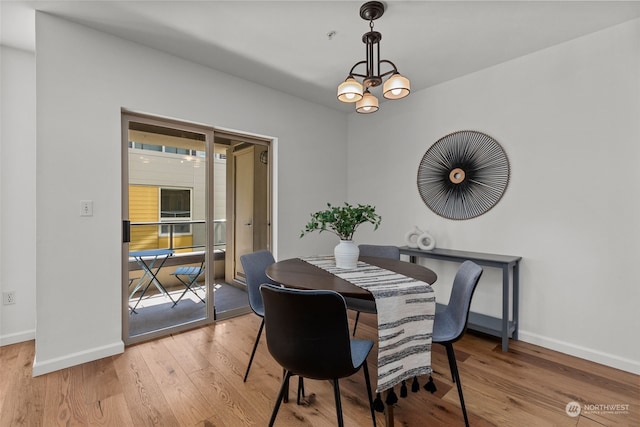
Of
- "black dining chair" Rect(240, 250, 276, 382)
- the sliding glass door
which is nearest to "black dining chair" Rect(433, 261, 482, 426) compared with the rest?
"black dining chair" Rect(240, 250, 276, 382)

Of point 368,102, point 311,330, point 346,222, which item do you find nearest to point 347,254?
point 346,222

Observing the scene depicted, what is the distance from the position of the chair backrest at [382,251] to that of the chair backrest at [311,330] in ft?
4.83

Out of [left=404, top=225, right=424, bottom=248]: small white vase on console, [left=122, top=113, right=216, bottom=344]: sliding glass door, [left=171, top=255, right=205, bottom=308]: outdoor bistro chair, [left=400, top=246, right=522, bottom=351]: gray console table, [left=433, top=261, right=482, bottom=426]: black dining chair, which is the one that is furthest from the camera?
[left=404, top=225, right=424, bottom=248]: small white vase on console

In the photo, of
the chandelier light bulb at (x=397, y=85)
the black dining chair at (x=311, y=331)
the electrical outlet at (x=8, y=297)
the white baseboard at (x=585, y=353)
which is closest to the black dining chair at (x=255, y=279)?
the black dining chair at (x=311, y=331)

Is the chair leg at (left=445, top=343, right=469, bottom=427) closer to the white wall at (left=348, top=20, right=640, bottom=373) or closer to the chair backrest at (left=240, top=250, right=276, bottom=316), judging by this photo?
the chair backrest at (left=240, top=250, right=276, bottom=316)

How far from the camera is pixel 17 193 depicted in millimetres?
2551

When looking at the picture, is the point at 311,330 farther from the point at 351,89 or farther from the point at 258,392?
the point at 351,89

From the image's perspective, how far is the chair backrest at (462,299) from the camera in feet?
5.35

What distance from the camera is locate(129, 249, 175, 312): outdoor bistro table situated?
8.73ft

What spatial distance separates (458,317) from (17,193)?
367cm

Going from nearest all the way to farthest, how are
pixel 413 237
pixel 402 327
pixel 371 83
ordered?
1. pixel 402 327
2. pixel 371 83
3. pixel 413 237

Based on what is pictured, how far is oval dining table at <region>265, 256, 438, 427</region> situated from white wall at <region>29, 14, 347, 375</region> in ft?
4.88

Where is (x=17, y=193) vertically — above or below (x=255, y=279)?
above

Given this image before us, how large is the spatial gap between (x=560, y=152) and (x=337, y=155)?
8.17 feet
